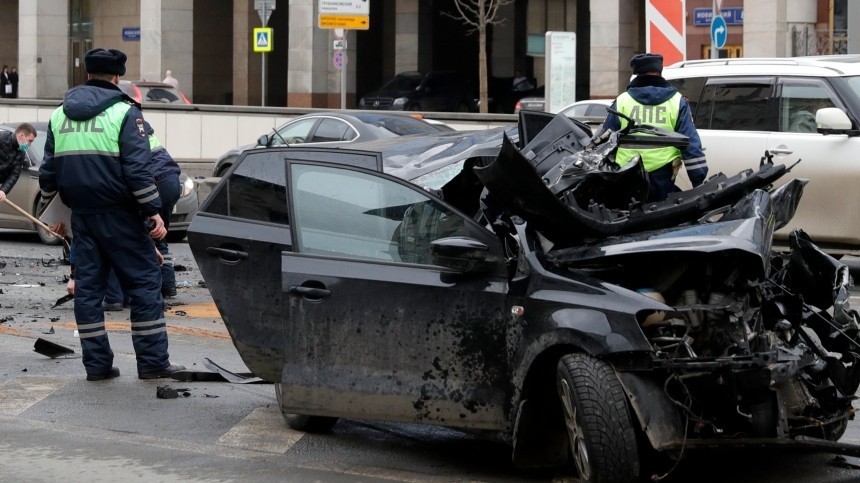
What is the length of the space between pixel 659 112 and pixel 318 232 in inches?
138

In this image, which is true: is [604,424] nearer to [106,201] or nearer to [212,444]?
[212,444]

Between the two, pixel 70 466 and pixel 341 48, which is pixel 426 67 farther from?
pixel 70 466

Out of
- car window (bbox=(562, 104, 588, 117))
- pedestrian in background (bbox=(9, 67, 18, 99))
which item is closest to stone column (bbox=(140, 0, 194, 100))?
pedestrian in background (bbox=(9, 67, 18, 99))

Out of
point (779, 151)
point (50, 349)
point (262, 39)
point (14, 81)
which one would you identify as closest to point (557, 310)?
point (50, 349)

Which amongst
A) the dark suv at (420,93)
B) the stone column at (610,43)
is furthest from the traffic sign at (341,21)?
the dark suv at (420,93)

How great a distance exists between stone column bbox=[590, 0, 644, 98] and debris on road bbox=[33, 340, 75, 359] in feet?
90.9

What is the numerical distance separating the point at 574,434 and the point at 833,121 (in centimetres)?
655

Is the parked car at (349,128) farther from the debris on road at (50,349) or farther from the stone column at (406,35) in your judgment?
the stone column at (406,35)

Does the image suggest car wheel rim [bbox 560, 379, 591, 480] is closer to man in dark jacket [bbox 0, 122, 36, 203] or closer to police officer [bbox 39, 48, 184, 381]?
police officer [bbox 39, 48, 184, 381]

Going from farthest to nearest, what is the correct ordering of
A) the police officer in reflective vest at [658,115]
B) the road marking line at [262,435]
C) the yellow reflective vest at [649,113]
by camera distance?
1. the yellow reflective vest at [649,113]
2. the police officer in reflective vest at [658,115]
3. the road marking line at [262,435]

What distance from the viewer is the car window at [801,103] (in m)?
11.7

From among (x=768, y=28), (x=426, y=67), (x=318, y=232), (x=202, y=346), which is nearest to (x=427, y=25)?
(x=426, y=67)

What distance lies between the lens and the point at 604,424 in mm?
5367

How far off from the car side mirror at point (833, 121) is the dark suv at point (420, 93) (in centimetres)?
3300
